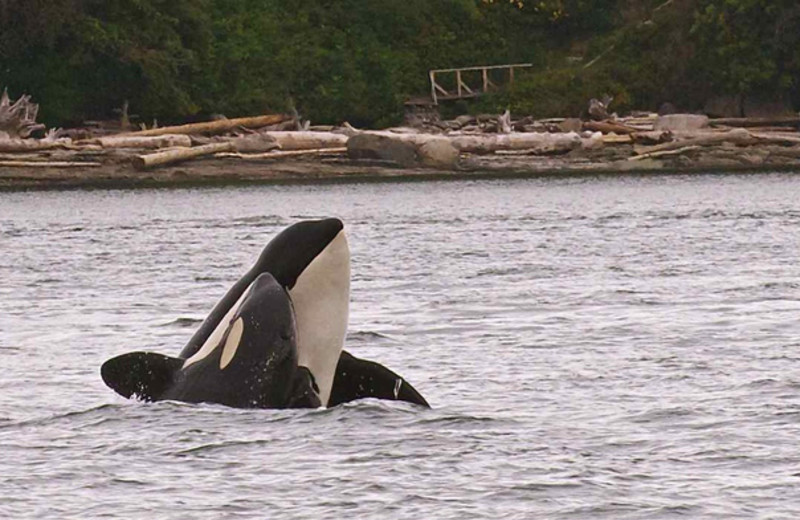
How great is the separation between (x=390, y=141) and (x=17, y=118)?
12041 mm

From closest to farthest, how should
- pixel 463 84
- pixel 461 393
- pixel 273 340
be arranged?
1. pixel 273 340
2. pixel 461 393
3. pixel 463 84

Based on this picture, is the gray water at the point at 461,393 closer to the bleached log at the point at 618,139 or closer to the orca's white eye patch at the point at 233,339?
the orca's white eye patch at the point at 233,339

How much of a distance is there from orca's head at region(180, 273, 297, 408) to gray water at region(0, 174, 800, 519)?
0.52 ft

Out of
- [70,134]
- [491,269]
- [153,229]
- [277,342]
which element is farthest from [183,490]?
[70,134]

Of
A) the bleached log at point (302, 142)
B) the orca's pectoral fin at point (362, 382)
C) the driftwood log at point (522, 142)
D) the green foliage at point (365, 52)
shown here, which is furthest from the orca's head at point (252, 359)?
the green foliage at point (365, 52)

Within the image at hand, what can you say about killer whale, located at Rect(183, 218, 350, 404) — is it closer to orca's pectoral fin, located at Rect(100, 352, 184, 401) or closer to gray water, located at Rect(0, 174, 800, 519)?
orca's pectoral fin, located at Rect(100, 352, 184, 401)

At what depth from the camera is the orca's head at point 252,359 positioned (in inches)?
→ 435

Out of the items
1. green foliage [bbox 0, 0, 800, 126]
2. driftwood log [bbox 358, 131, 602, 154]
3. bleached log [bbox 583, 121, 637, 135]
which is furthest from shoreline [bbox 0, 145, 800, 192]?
green foliage [bbox 0, 0, 800, 126]

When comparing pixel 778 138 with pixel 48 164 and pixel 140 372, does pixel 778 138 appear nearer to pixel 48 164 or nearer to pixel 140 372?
pixel 48 164

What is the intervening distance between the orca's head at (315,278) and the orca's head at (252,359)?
0.13 meters

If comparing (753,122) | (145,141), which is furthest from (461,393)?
(753,122)

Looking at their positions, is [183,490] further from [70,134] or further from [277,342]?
[70,134]

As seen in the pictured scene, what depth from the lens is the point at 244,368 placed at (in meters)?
11.3

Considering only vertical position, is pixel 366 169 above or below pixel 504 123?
below
